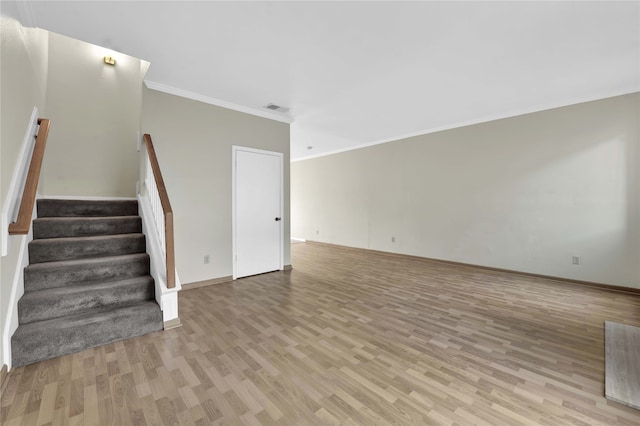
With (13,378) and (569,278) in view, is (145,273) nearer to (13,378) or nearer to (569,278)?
(13,378)

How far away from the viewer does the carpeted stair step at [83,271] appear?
2.50 m

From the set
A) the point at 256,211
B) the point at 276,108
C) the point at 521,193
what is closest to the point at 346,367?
the point at 256,211

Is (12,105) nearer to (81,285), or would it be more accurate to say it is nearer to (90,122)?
(81,285)

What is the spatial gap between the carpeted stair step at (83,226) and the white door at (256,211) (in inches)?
55.0

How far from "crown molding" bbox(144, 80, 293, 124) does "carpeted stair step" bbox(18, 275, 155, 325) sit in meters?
2.45

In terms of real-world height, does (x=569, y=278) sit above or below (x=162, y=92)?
below

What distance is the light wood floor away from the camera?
1611 mm

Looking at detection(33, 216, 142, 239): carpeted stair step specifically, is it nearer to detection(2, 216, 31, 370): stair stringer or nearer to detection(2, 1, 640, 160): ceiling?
detection(2, 216, 31, 370): stair stringer

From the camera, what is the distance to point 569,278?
4266 millimetres

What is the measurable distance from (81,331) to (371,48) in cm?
366

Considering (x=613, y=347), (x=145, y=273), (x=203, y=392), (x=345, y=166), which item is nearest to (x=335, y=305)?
(x=203, y=392)

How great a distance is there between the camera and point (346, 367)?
205 centimetres

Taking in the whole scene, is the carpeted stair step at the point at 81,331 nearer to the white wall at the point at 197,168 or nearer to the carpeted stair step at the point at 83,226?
the carpeted stair step at the point at 83,226

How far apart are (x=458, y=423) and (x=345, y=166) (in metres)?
6.54
